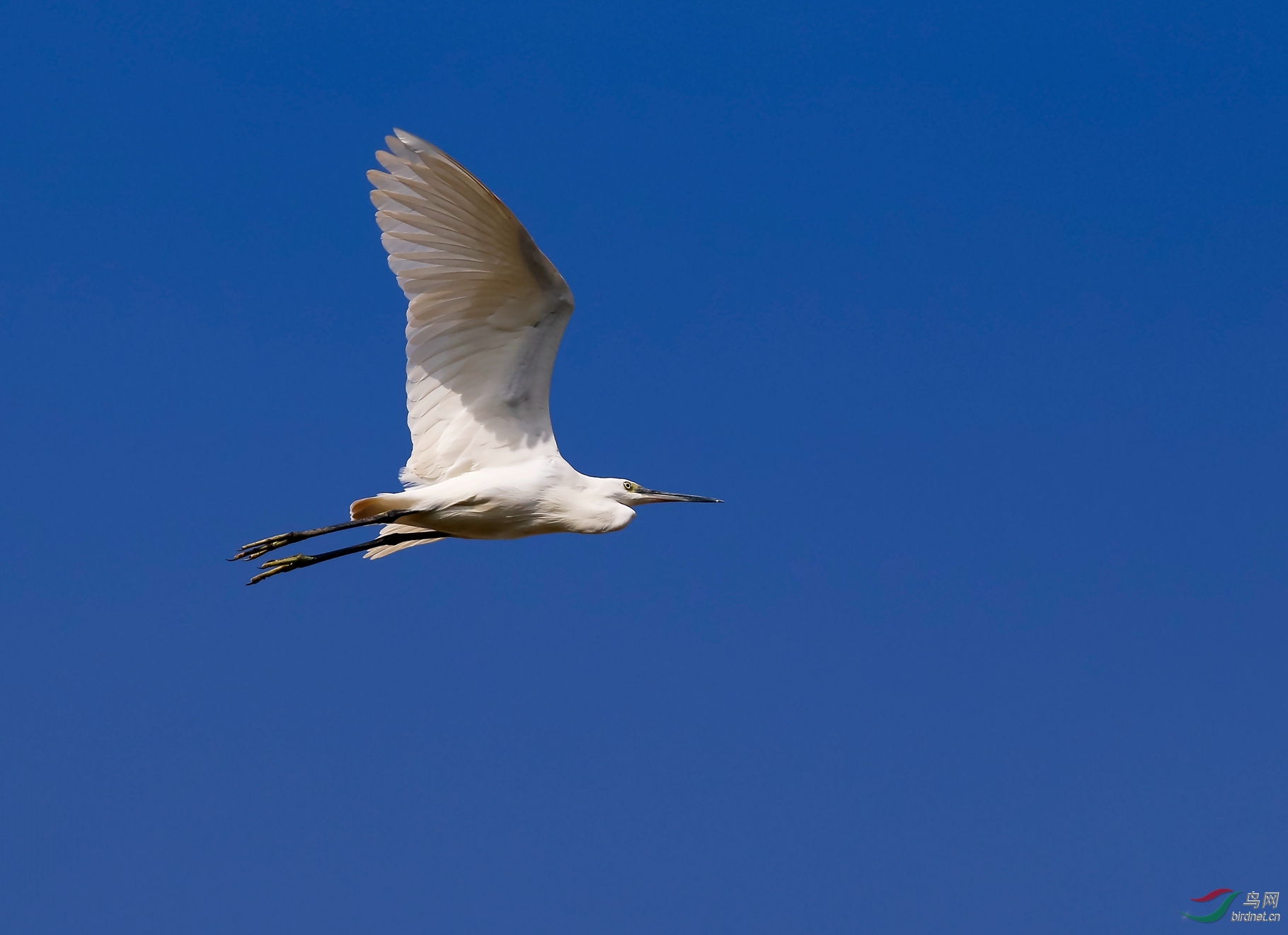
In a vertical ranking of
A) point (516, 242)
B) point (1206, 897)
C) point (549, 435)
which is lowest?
point (1206, 897)

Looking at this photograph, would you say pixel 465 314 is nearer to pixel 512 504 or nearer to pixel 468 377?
pixel 468 377

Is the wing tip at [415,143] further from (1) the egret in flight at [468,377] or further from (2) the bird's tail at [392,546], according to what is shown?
(2) the bird's tail at [392,546]

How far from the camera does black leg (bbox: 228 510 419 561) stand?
13000 mm

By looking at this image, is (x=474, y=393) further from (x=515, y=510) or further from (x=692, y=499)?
(x=692, y=499)

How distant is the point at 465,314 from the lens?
12.8 metres

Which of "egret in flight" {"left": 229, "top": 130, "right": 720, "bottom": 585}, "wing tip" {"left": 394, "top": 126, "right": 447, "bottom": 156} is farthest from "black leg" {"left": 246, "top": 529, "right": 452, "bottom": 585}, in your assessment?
"wing tip" {"left": 394, "top": 126, "right": 447, "bottom": 156}

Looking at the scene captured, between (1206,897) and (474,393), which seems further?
(1206,897)

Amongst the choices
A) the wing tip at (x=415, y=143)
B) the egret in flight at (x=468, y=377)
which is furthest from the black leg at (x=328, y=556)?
the wing tip at (x=415, y=143)

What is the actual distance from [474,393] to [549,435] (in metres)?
0.80

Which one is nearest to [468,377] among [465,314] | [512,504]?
[465,314]

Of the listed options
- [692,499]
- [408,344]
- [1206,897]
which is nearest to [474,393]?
[408,344]

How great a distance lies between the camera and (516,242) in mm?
12352

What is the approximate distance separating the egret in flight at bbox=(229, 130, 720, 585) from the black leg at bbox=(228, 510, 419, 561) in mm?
13

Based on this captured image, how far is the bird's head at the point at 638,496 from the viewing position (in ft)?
45.6
